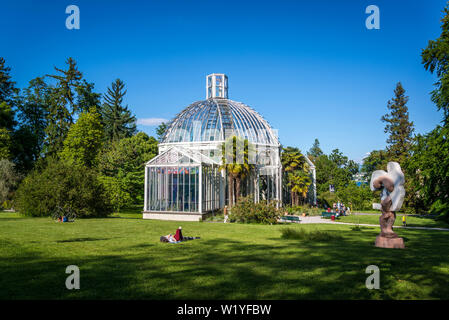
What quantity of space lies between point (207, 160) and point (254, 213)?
24.9ft

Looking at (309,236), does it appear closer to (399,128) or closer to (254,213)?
(254,213)

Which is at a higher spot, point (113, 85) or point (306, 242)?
point (113, 85)

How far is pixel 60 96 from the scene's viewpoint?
45750 millimetres

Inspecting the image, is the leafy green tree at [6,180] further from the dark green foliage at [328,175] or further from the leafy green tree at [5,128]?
the dark green foliage at [328,175]

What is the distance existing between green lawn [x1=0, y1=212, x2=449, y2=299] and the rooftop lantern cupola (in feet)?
93.8

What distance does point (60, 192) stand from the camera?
2455 centimetres

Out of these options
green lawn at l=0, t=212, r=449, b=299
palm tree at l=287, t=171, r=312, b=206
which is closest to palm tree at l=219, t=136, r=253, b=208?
palm tree at l=287, t=171, r=312, b=206

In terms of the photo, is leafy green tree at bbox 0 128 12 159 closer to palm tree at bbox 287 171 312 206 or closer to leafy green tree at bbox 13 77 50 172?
leafy green tree at bbox 13 77 50 172

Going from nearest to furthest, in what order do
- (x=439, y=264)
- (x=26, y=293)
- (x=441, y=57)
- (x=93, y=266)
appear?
(x=26, y=293), (x=93, y=266), (x=439, y=264), (x=441, y=57)

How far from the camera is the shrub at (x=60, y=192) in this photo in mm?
24750

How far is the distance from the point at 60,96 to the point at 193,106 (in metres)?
21.5

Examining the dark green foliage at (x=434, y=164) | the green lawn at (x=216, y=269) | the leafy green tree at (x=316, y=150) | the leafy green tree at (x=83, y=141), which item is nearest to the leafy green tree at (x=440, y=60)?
the dark green foliage at (x=434, y=164)
